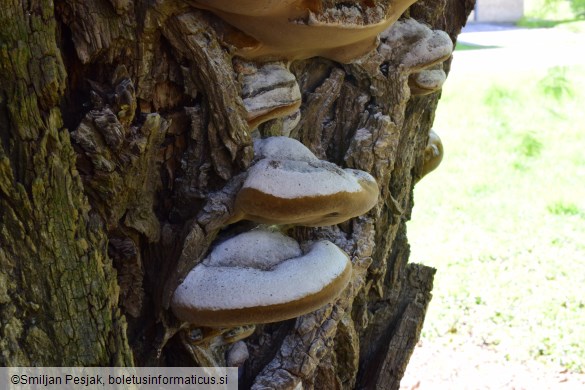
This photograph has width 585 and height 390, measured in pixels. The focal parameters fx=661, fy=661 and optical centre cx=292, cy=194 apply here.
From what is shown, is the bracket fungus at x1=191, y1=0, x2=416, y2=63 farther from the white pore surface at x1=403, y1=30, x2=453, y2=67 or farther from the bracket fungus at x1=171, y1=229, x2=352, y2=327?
the bracket fungus at x1=171, y1=229, x2=352, y2=327

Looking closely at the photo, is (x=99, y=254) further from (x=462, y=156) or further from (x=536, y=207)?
(x=462, y=156)

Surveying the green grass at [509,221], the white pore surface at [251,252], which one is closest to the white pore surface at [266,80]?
the white pore surface at [251,252]

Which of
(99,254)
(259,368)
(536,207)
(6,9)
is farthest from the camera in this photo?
Result: (536,207)

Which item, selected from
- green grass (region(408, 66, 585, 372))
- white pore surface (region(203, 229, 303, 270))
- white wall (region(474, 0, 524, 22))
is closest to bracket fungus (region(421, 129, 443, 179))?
white pore surface (region(203, 229, 303, 270))

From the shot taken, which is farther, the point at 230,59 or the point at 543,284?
the point at 543,284

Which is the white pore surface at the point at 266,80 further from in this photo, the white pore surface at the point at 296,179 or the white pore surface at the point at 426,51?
the white pore surface at the point at 426,51

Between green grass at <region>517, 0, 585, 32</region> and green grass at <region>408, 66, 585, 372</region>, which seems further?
green grass at <region>517, 0, 585, 32</region>

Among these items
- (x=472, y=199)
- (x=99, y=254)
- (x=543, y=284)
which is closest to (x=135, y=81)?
(x=99, y=254)

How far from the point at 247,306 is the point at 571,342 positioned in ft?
8.32

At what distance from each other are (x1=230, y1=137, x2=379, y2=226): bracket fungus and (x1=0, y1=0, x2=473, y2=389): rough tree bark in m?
0.07

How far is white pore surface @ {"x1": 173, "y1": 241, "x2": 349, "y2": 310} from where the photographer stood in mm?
1007

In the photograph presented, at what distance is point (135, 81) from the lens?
106 centimetres

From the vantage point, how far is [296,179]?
1023 mm

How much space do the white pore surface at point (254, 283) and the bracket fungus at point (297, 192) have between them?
0.08m
